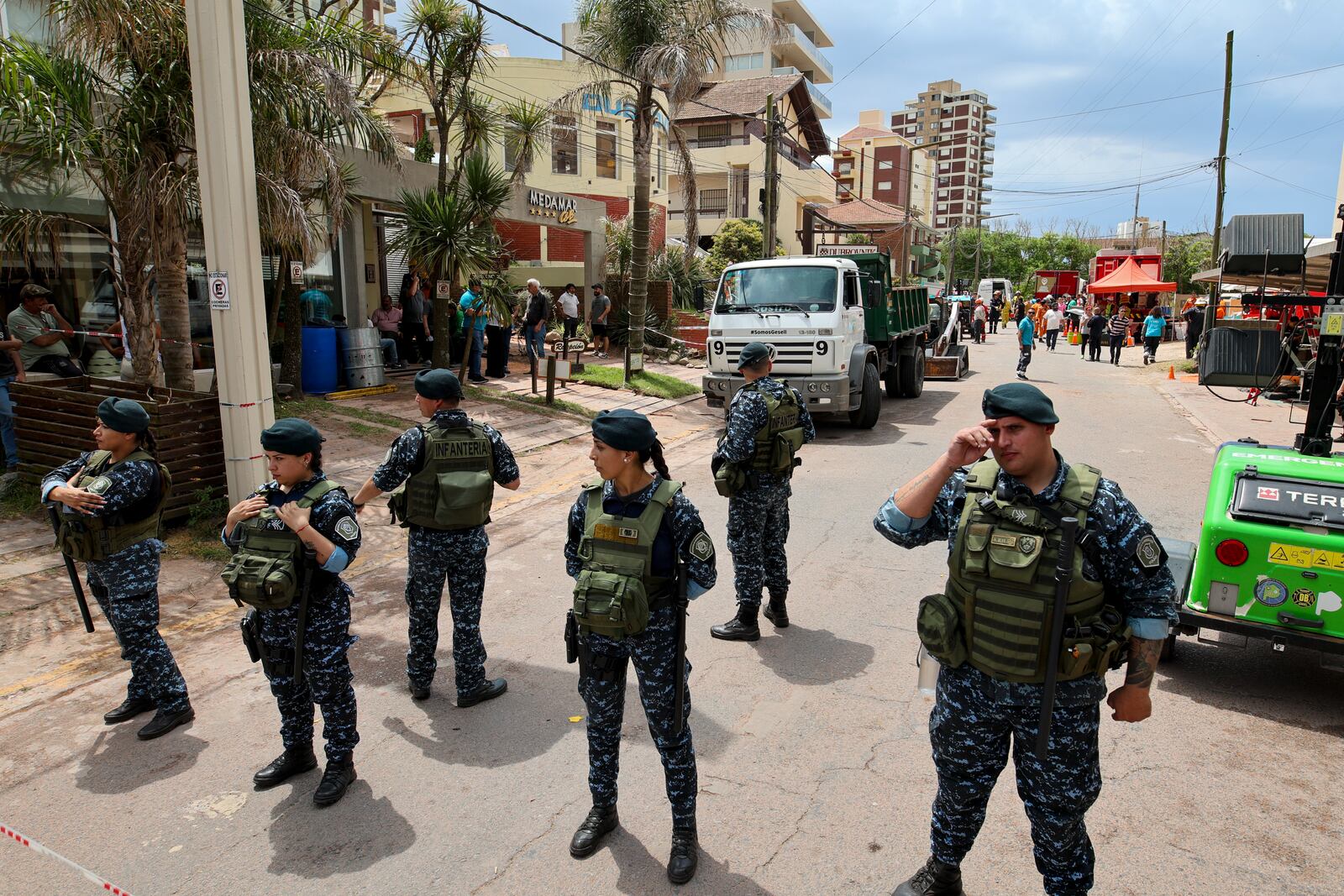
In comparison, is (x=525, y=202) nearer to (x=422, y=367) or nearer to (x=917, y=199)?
(x=422, y=367)

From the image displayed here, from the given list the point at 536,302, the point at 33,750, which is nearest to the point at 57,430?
the point at 33,750

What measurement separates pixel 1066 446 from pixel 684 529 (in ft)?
31.3

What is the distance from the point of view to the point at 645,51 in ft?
50.4

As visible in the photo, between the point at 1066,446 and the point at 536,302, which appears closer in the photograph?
the point at 1066,446

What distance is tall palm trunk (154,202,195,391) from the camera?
7625 millimetres

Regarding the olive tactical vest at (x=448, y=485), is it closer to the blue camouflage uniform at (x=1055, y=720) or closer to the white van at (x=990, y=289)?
the blue camouflage uniform at (x=1055, y=720)

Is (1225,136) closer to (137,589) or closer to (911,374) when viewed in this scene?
(911,374)

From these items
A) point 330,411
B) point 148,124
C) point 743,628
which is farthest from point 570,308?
point 743,628

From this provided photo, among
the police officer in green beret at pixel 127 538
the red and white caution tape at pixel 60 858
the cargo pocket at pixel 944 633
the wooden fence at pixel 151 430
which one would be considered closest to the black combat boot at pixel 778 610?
the cargo pocket at pixel 944 633

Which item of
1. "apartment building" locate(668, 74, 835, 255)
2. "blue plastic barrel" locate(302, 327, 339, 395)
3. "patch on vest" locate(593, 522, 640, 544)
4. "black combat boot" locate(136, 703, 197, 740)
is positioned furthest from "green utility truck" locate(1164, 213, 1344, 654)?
"apartment building" locate(668, 74, 835, 255)

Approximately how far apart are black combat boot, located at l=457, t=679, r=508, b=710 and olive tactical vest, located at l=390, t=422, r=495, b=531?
86 cm

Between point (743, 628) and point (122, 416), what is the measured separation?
350cm

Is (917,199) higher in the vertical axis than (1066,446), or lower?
higher

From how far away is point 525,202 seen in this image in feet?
55.0
